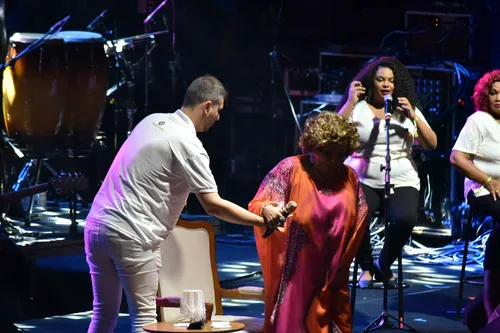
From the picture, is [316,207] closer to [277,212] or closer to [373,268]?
[277,212]

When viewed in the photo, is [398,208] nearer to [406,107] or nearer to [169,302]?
[406,107]

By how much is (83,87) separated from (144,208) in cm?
403

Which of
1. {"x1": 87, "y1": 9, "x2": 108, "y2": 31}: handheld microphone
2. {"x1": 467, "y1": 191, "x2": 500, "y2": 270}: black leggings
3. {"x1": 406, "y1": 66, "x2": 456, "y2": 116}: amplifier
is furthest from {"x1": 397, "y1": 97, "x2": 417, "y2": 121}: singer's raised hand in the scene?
{"x1": 87, "y1": 9, "x2": 108, "y2": 31}: handheld microphone

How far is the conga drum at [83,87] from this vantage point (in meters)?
8.30

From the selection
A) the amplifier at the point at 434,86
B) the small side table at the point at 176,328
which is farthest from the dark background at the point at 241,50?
the small side table at the point at 176,328

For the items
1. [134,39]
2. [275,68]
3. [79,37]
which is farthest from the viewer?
[275,68]

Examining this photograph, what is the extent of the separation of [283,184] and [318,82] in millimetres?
5994

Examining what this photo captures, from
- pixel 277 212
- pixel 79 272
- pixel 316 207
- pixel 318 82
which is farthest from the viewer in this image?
pixel 318 82

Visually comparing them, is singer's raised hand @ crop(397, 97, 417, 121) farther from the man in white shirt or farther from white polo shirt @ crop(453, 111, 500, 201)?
the man in white shirt

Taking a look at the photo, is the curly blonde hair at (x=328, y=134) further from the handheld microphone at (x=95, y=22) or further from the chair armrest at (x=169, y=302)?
the handheld microphone at (x=95, y=22)

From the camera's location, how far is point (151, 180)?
15.1 feet

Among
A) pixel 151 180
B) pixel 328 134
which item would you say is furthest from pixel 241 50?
pixel 151 180

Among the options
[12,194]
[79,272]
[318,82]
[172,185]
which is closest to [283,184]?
[172,185]

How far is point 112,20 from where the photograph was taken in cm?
1098
